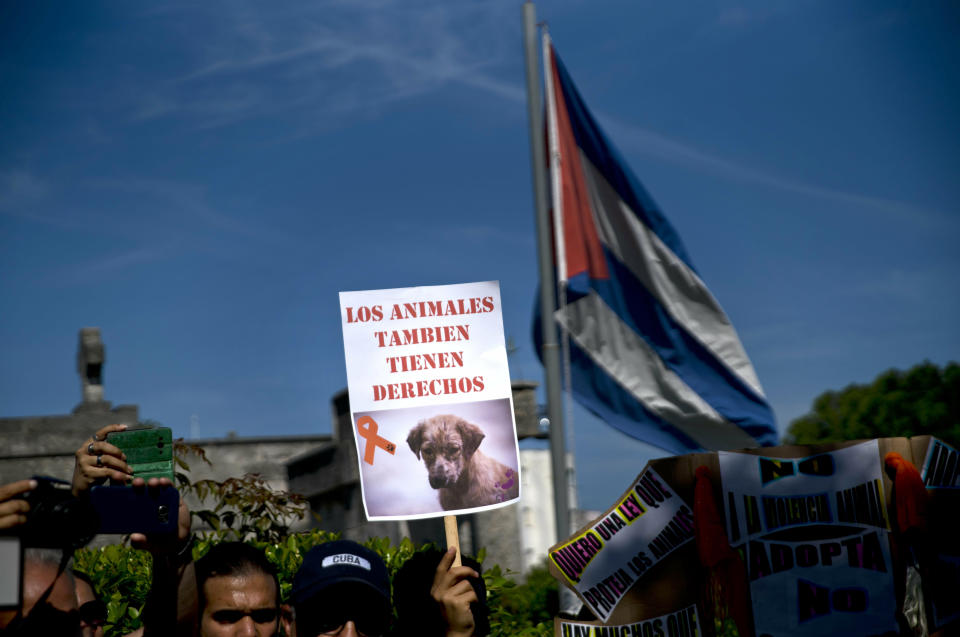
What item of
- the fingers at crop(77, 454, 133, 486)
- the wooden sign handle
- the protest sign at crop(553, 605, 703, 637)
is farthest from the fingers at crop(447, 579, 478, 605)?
the fingers at crop(77, 454, 133, 486)

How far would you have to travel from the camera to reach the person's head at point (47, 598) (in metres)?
2.96

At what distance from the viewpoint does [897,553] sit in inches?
171

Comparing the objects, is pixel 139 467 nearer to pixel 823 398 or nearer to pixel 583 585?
pixel 583 585

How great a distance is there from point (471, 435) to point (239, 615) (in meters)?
1.53

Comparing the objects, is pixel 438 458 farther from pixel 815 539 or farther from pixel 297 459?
pixel 297 459

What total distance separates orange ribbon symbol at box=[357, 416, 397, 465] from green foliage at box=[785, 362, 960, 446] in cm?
4064

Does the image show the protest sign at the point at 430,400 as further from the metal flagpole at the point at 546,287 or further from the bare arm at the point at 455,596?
the metal flagpole at the point at 546,287

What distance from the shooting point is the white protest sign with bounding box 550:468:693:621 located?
4.65 m

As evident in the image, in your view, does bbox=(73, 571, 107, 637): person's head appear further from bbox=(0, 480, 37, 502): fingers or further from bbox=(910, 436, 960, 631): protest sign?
bbox=(910, 436, 960, 631): protest sign

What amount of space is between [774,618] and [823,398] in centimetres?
4783

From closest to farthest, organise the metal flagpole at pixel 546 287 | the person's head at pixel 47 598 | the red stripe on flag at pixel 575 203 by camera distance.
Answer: the person's head at pixel 47 598 < the metal flagpole at pixel 546 287 < the red stripe on flag at pixel 575 203

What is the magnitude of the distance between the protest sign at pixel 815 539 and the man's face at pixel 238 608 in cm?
188

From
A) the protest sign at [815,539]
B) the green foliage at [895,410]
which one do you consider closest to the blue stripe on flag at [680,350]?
the protest sign at [815,539]

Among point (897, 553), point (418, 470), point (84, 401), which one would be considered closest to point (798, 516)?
point (897, 553)
